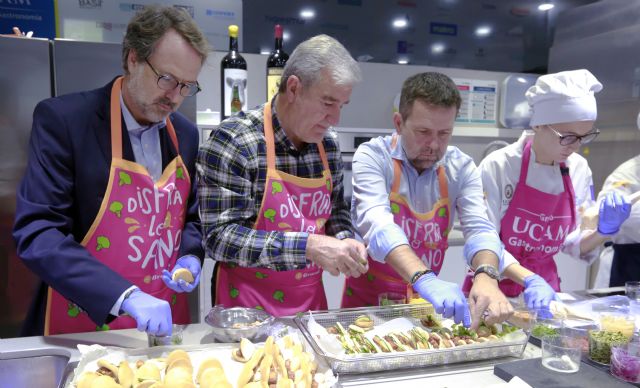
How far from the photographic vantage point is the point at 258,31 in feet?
12.2

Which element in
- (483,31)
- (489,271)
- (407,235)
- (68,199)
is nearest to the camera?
(68,199)

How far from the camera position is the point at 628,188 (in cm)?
234

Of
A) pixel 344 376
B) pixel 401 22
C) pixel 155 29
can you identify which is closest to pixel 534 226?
pixel 344 376

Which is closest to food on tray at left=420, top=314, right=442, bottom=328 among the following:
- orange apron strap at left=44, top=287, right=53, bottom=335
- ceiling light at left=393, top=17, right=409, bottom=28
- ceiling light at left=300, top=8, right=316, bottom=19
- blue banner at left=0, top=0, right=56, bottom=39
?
orange apron strap at left=44, top=287, right=53, bottom=335

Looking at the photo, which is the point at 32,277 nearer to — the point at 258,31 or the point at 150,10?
the point at 150,10

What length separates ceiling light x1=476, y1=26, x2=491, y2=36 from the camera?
4340mm

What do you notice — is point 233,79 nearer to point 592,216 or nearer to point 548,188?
point 548,188

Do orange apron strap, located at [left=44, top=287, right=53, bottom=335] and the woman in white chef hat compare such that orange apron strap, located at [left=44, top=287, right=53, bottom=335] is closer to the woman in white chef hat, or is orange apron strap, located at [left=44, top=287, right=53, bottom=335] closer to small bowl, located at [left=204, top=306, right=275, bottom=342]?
small bowl, located at [left=204, top=306, right=275, bottom=342]

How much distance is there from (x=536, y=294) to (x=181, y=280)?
1.23m

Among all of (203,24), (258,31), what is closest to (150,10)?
(203,24)

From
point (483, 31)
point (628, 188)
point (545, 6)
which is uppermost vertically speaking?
point (545, 6)

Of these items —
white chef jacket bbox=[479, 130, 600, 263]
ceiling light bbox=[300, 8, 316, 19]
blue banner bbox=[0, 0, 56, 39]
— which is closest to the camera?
white chef jacket bbox=[479, 130, 600, 263]

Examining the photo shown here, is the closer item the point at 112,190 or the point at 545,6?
the point at 112,190

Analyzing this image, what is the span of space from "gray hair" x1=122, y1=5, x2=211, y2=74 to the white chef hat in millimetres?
1425
